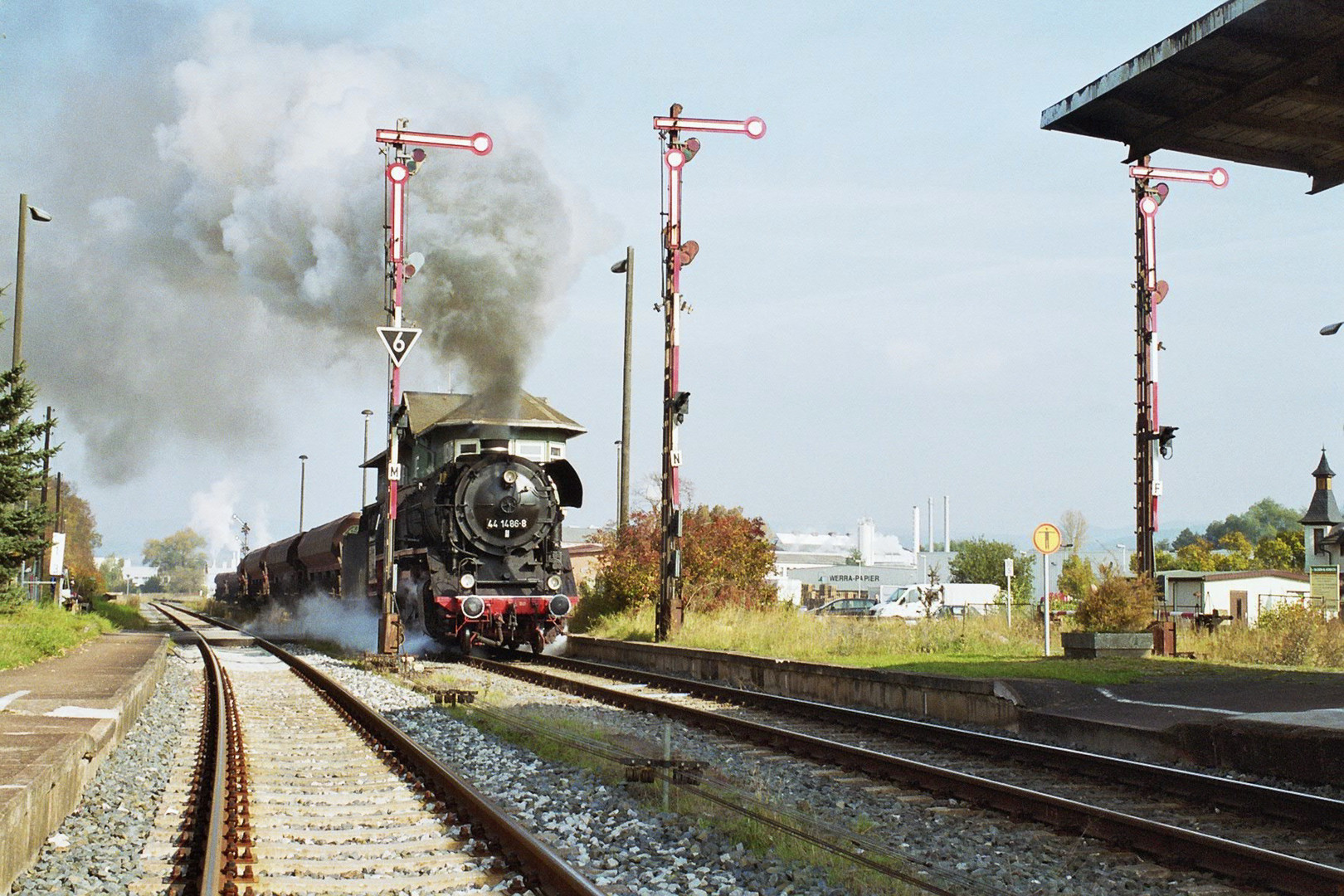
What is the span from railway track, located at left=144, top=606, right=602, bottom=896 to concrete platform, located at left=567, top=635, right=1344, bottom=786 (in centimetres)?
525

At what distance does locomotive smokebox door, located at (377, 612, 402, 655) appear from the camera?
61.8 feet

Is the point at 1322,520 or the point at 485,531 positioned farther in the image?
the point at 1322,520

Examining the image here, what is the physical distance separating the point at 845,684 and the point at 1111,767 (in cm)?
579

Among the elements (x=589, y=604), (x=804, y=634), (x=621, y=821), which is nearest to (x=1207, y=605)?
(x=589, y=604)

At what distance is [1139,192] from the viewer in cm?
2020

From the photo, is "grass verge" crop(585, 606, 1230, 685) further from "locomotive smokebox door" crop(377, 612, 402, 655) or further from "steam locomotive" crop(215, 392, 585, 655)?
"locomotive smokebox door" crop(377, 612, 402, 655)

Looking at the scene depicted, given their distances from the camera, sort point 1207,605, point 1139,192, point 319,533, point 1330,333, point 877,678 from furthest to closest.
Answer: point 1207,605, point 319,533, point 1139,192, point 1330,333, point 877,678

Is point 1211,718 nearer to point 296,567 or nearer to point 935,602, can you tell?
point 935,602

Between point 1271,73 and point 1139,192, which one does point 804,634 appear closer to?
point 1139,192

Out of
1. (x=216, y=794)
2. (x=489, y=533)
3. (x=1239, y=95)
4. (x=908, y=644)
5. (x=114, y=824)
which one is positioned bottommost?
(x=114, y=824)

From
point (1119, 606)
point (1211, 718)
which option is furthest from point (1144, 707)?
point (1119, 606)

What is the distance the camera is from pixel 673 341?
20.2m

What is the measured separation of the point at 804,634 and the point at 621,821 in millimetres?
12315

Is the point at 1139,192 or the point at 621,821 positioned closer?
the point at 621,821
